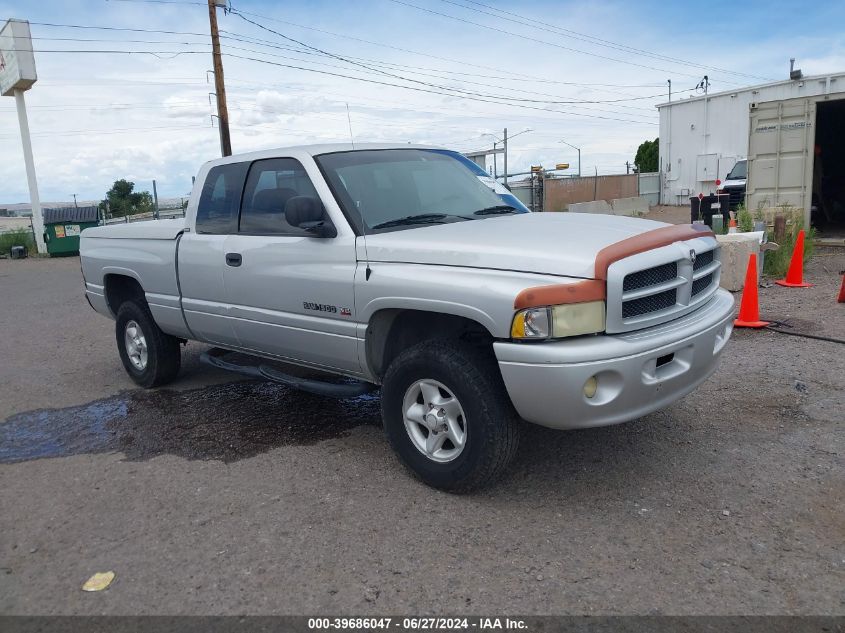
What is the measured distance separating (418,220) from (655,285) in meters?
1.49

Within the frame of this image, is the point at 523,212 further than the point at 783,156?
No

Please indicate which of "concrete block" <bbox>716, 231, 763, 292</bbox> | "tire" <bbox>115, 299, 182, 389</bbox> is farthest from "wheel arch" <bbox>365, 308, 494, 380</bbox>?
"concrete block" <bbox>716, 231, 763, 292</bbox>

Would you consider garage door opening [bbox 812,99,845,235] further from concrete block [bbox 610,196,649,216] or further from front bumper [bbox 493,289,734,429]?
front bumper [bbox 493,289,734,429]

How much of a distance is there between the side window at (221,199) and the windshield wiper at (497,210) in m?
1.74

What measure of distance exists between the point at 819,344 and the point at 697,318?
132 inches

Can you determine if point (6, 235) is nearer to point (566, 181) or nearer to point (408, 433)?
point (566, 181)

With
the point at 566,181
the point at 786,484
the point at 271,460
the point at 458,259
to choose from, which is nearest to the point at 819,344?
the point at 786,484

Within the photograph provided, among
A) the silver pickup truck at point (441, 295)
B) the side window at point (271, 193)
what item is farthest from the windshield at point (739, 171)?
the side window at point (271, 193)

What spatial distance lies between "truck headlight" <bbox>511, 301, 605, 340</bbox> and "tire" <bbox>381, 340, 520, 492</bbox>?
0.39 metres

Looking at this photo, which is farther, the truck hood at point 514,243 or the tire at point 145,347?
the tire at point 145,347

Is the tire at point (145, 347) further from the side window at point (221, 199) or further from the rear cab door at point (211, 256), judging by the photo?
the side window at point (221, 199)

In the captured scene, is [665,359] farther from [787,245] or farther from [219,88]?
[219,88]

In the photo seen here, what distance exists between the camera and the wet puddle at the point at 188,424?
15.8 ft

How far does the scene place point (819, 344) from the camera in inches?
254
